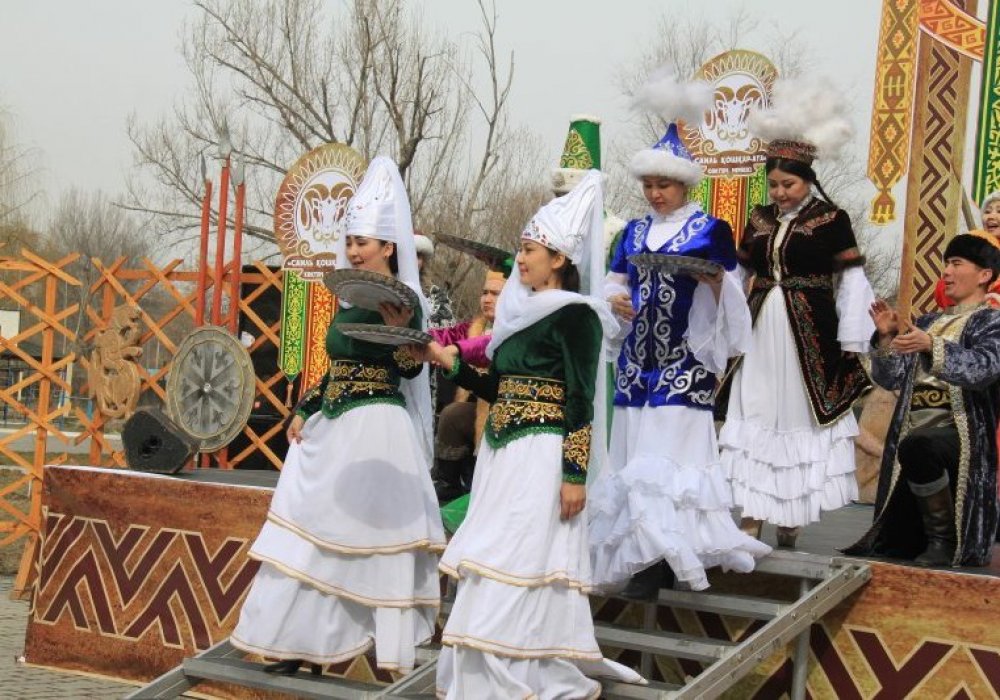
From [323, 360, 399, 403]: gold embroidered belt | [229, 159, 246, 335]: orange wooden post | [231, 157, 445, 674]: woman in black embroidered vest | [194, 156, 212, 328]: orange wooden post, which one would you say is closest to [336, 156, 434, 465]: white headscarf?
[231, 157, 445, 674]: woman in black embroidered vest

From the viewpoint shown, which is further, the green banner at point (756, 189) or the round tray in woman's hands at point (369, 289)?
the green banner at point (756, 189)

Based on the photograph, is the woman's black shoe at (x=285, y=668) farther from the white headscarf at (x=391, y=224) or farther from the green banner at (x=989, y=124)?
the green banner at (x=989, y=124)

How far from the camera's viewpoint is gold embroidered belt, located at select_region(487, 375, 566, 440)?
421 cm

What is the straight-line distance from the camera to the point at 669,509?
4.58 meters

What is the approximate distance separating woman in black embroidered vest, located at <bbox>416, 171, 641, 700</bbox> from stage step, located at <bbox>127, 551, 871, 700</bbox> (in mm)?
254

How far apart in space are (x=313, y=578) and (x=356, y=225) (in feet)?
4.06

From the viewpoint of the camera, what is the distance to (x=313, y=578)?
15.4 feet

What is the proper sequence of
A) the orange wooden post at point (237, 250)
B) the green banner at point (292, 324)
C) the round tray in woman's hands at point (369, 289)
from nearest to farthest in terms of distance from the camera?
the round tray in woman's hands at point (369, 289), the orange wooden post at point (237, 250), the green banner at point (292, 324)

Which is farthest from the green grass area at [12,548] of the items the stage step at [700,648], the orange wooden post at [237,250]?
the stage step at [700,648]

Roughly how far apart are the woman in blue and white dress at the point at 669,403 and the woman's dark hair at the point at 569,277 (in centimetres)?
54

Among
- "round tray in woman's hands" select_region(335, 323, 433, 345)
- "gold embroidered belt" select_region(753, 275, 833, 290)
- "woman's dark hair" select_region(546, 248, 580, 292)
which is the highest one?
"gold embroidered belt" select_region(753, 275, 833, 290)

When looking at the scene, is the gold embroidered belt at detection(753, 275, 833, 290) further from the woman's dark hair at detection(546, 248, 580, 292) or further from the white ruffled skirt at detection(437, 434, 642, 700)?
the white ruffled skirt at detection(437, 434, 642, 700)

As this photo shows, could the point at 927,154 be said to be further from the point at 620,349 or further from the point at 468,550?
the point at 468,550

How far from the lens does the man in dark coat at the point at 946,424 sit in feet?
15.5
